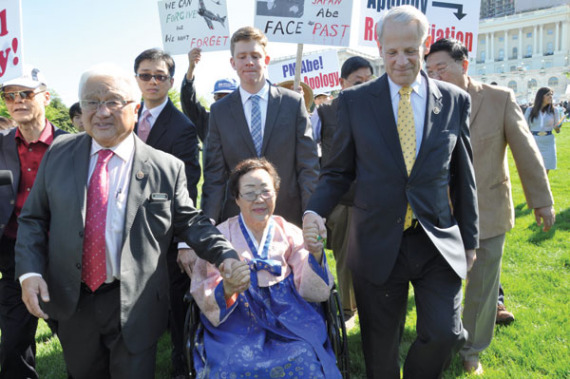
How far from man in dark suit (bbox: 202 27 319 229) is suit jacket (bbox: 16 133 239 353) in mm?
885

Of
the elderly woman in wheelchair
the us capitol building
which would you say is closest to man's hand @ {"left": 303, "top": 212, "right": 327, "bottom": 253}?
the elderly woman in wheelchair

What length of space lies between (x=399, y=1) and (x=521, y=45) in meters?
101

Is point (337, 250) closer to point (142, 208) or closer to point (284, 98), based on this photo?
point (284, 98)

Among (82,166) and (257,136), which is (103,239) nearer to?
(82,166)

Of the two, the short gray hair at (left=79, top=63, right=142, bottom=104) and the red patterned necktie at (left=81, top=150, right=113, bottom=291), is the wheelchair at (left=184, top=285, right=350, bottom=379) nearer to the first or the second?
the red patterned necktie at (left=81, top=150, right=113, bottom=291)

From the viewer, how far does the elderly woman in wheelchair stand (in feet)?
9.20

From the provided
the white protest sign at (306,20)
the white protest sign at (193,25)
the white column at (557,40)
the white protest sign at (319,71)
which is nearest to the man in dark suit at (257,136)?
the white protest sign at (306,20)

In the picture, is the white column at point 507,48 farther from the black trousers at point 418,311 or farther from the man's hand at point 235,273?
the man's hand at point 235,273

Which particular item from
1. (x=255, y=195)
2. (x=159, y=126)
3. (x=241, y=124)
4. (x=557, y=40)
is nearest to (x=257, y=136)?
(x=241, y=124)

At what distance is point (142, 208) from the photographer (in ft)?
9.20

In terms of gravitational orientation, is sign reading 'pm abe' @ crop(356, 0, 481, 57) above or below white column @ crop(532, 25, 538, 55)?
below

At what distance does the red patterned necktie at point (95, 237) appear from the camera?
2736mm

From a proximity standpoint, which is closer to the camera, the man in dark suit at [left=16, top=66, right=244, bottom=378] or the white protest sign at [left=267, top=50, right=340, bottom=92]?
the man in dark suit at [left=16, top=66, right=244, bottom=378]

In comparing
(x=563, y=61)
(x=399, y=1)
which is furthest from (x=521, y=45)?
(x=399, y=1)
